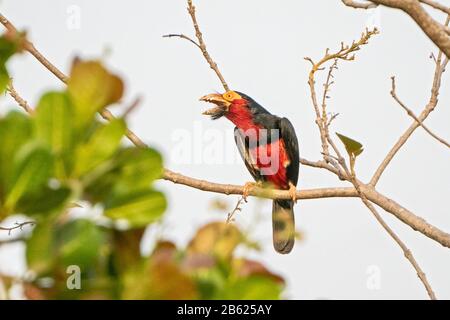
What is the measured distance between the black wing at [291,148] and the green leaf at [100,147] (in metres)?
5.64

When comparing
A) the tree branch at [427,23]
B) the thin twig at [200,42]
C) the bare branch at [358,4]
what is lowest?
the tree branch at [427,23]

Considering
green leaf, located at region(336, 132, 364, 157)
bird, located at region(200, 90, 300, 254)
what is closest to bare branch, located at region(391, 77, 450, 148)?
green leaf, located at region(336, 132, 364, 157)

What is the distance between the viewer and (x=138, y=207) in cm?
80

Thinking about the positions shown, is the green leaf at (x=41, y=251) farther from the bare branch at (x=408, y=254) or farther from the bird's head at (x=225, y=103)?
the bird's head at (x=225, y=103)

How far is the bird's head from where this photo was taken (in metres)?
6.64

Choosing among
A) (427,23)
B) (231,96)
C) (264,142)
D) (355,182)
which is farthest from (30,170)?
(231,96)

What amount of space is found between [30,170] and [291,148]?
232 inches

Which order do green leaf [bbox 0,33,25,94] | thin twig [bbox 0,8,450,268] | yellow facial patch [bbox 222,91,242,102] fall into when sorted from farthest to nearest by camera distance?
yellow facial patch [bbox 222,91,242,102] < thin twig [bbox 0,8,450,268] < green leaf [bbox 0,33,25,94]

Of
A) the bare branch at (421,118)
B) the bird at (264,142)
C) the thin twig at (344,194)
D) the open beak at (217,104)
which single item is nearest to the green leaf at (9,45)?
the thin twig at (344,194)

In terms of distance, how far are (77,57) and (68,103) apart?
0.06 meters

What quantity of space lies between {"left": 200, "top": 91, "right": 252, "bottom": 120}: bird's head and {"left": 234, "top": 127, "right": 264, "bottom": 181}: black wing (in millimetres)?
209

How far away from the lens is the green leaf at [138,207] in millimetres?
792

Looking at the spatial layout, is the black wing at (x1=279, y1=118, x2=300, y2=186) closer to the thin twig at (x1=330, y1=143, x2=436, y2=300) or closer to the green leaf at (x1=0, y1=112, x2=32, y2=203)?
the thin twig at (x1=330, y1=143, x2=436, y2=300)
